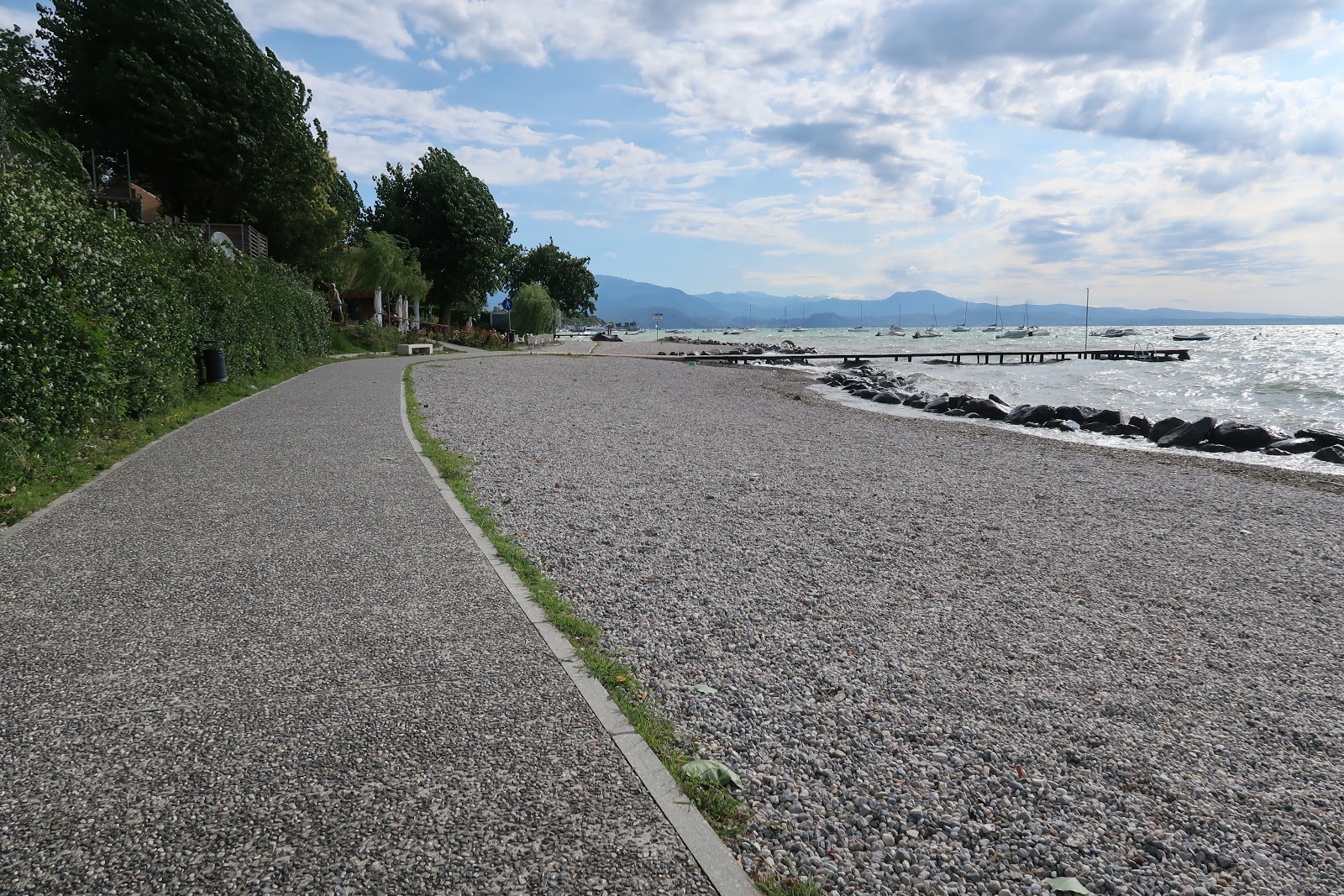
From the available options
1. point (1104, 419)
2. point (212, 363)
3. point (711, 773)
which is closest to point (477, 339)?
point (212, 363)

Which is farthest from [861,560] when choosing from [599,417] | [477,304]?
[477,304]

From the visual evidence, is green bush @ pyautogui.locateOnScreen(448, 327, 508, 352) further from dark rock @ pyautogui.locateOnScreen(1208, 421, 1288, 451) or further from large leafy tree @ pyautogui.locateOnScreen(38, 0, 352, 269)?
dark rock @ pyautogui.locateOnScreen(1208, 421, 1288, 451)

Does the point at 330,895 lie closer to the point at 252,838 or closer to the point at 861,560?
the point at 252,838

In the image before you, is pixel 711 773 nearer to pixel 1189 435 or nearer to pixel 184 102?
pixel 1189 435

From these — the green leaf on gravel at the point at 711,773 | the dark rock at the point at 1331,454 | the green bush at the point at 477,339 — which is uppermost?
the green bush at the point at 477,339

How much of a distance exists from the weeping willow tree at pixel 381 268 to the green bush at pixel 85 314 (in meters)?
30.9

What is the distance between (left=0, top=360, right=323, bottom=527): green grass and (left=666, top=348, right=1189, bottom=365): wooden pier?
133ft

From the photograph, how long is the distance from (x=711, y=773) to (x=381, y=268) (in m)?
48.7

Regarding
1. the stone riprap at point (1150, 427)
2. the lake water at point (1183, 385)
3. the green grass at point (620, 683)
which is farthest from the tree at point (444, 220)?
→ the green grass at point (620, 683)

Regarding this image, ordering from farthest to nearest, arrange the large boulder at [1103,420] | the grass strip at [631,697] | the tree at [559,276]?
1. the tree at [559,276]
2. the large boulder at [1103,420]
3. the grass strip at [631,697]

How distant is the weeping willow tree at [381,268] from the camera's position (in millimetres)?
47156

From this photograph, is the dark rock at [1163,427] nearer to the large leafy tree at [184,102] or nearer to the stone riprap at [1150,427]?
the stone riprap at [1150,427]

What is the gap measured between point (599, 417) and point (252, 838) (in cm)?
1394

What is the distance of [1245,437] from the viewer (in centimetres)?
1873
